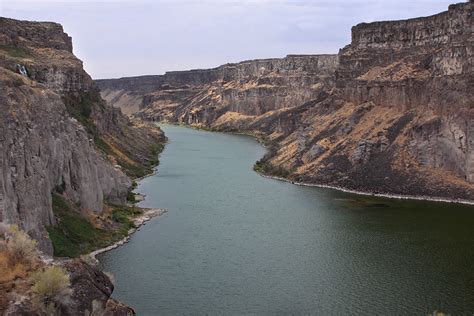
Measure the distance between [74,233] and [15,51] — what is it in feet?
154

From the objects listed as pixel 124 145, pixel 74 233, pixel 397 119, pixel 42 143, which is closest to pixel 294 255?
pixel 74 233

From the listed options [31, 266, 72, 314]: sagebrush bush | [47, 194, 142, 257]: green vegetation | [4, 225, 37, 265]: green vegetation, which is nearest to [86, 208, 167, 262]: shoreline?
[47, 194, 142, 257]: green vegetation

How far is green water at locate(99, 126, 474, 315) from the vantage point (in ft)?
128

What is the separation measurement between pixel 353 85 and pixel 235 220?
55280mm

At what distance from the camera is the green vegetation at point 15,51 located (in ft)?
273

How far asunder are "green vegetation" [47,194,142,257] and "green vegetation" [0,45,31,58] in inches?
1545

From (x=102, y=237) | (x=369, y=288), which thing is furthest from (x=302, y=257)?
(x=102, y=237)

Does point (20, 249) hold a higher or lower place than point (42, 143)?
lower

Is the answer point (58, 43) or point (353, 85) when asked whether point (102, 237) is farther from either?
point (353, 85)

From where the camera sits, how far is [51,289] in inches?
866

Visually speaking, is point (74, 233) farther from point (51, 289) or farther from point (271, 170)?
point (271, 170)

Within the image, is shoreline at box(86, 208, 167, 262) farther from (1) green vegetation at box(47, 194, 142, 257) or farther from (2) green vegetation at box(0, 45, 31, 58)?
(2) green vegetation at box(0, 45, 31, 58)

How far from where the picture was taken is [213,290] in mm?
41094

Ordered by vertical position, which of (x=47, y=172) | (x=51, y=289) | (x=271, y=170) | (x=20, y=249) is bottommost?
(x=271, y=170)
